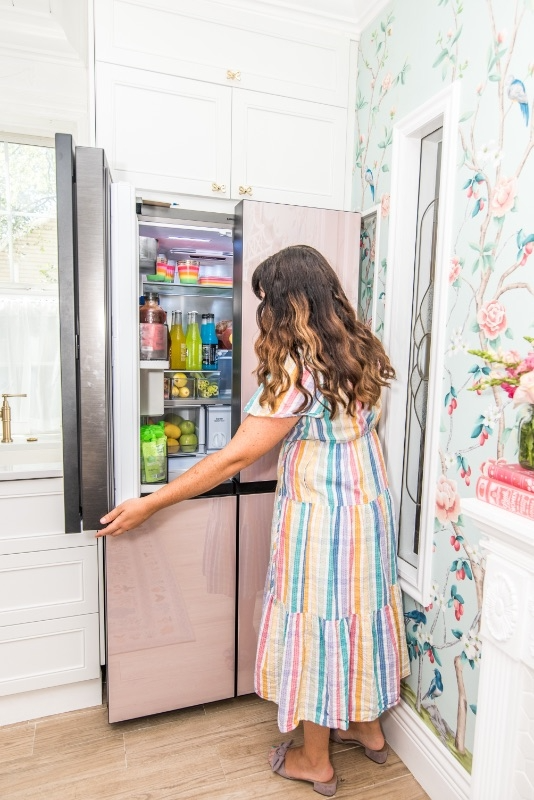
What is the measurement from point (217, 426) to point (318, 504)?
0.71 metres

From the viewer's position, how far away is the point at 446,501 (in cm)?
152

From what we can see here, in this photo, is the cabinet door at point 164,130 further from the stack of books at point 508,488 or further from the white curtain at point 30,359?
the stack of books at point 508,488

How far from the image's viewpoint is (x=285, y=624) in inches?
60.7

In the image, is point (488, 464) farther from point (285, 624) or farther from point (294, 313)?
point (285, 624)

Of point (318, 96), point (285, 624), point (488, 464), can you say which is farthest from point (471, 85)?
point (285, 624)

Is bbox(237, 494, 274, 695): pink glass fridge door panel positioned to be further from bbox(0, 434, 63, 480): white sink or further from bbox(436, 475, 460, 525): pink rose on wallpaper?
bbox(0, 434, 63, 480): white sink

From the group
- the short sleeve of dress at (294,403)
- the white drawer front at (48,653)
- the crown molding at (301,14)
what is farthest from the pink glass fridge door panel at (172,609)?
the crown molding at (301,14)

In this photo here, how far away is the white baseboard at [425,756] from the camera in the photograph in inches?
59.3

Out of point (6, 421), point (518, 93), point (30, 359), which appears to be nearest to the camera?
point (518, 93)

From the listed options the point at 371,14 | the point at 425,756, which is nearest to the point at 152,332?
the point at 371,14

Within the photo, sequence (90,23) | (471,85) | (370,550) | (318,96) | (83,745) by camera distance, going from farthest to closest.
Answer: (318,96) < (83,745) < (90,23) < (370,550) < (471,85)

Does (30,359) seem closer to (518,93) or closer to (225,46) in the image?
(225,46)

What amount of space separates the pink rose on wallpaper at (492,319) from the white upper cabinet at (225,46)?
3.64 feet

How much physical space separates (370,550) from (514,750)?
0.55 meters
